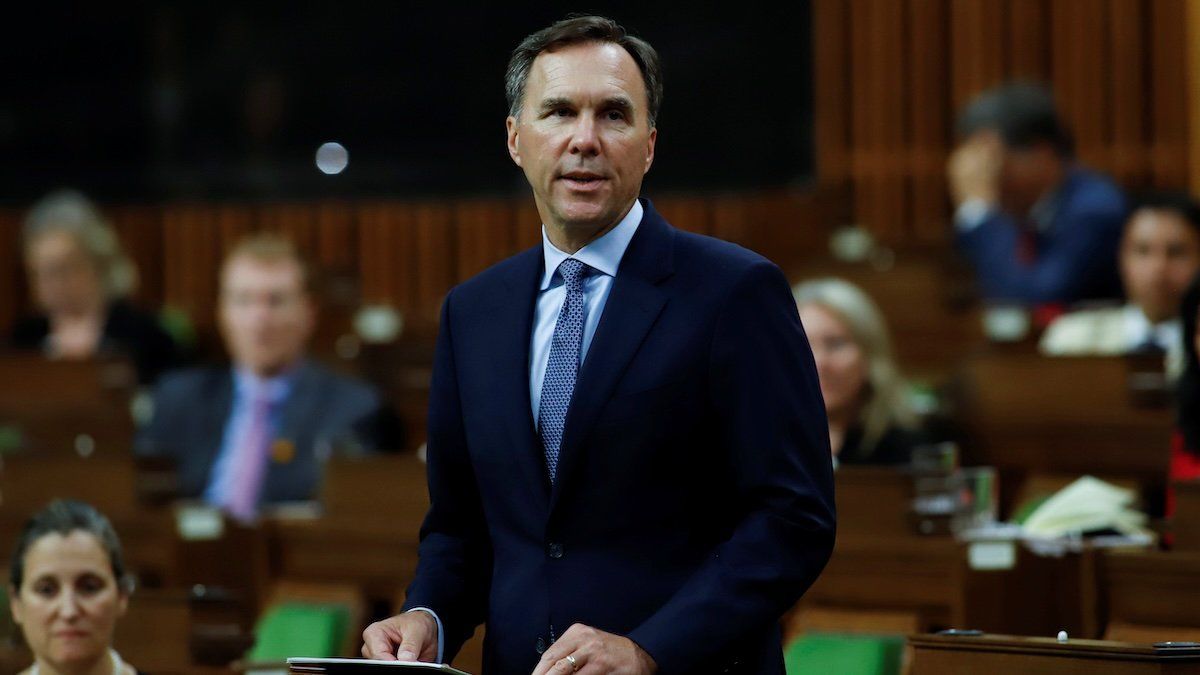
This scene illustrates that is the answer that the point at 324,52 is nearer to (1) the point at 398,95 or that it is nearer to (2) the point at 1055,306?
(1) the point at 398,95

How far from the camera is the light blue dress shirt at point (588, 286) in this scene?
168 cm

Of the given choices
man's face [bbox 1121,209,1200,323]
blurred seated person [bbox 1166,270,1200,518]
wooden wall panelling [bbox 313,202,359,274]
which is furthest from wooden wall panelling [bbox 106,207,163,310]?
blurred seated person [bbox 1166,270,1200,518]

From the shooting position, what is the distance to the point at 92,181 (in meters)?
7.05

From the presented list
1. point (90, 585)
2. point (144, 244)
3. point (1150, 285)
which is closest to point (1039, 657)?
point (90, 585)

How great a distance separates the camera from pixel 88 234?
4992mm

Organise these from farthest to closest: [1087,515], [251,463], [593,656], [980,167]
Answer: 1. [980,167]
2. [251,463]
3. [1087,515]
4. [593,656]

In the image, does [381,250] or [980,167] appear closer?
[980,167]

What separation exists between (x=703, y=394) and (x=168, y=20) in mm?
5946

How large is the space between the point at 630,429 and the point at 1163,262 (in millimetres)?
2781

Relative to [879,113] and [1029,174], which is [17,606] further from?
[879,113]

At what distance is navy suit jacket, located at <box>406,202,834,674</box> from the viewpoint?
158 cm

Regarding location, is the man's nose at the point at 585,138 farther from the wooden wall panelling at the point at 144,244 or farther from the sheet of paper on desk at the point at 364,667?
the wooden wall panelling at the point at 144,244

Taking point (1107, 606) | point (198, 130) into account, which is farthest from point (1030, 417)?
point (198, 130)

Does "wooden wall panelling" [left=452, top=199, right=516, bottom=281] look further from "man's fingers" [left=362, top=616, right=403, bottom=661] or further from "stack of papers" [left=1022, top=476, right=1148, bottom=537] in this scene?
"man's fingers" [left=362, top=616, right=403, bottom=661]
